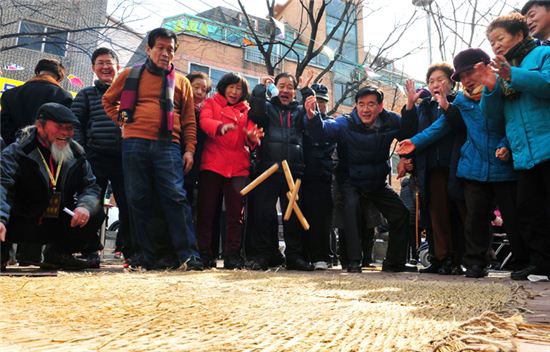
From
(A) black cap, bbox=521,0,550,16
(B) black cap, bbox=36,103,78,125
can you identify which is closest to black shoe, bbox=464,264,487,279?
(A) black cap, bbox=521,0,550,16

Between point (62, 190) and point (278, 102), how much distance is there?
1708 mm

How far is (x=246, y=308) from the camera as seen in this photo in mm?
1159

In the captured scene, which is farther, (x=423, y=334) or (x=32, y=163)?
(x=32, y=163)

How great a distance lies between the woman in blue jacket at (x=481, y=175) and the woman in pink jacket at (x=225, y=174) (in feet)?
4.83

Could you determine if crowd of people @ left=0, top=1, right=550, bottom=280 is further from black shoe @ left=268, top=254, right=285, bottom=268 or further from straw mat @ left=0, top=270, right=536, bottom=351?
straw mat @ left=0, top=270, right=536, bottom=351

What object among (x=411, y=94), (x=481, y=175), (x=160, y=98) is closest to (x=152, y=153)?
(x=160, y=98)

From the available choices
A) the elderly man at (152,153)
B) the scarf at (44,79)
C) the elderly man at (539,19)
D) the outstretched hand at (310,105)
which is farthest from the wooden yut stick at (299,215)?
the scarf at (44,79)

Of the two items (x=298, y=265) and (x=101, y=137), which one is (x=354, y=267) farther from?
(x=101, y=137)

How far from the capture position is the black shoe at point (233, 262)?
3.22 meters

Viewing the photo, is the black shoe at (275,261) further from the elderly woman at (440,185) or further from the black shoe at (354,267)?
the elderly woman at (440,185)

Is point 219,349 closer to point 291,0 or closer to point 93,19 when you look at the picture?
point 93,19

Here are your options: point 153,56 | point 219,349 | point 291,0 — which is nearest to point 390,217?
point 153,56

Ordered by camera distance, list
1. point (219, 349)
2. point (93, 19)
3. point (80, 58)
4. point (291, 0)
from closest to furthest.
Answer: point (219, 349) < point (93, 19) < point (80, 58) < point (291, 0)

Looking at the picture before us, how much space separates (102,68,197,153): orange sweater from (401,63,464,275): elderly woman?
1.66 meters
